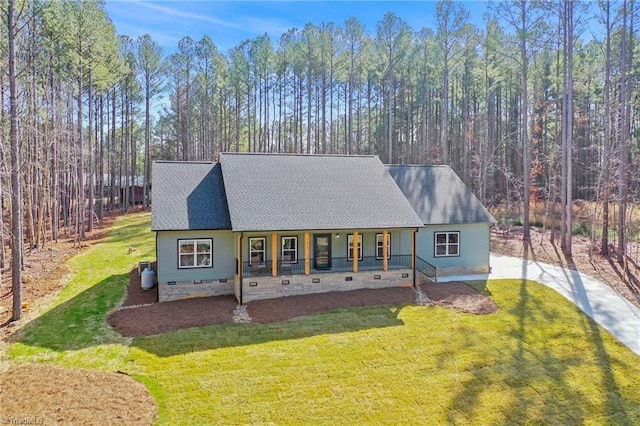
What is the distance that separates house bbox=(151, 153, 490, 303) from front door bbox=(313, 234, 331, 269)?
0.13 feet

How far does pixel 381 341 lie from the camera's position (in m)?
10.4

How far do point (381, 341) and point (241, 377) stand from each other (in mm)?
3901

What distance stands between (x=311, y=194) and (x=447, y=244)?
6.38 metres

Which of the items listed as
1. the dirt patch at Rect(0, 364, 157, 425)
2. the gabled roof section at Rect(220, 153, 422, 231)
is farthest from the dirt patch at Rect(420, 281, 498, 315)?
the dirt patch at Rect(0, 364, 157, 425)

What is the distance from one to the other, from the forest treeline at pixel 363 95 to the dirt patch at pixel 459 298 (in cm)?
867

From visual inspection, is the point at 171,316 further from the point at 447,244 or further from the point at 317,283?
the point at 447,244

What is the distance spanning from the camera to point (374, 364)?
30.3ft

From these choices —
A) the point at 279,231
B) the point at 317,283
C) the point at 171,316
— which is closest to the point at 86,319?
the point at 171,316

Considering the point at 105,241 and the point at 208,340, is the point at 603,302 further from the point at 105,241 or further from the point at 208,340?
the point at 105,241

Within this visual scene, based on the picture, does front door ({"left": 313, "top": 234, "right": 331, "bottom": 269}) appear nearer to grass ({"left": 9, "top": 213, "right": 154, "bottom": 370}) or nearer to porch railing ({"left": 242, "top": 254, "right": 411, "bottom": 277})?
porch railing ({"left": 242, "top": 254, "right": 411, "bottom": 277})

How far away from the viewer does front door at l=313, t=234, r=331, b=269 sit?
1485cm

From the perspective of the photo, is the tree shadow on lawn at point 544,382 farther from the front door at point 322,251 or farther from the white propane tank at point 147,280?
the white propane tank at point 147,280

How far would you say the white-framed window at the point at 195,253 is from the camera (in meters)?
13.6

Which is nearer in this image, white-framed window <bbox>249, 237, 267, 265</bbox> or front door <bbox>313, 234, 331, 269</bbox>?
white-framed window <bbox>249, 237, 267, 265</bbox>
